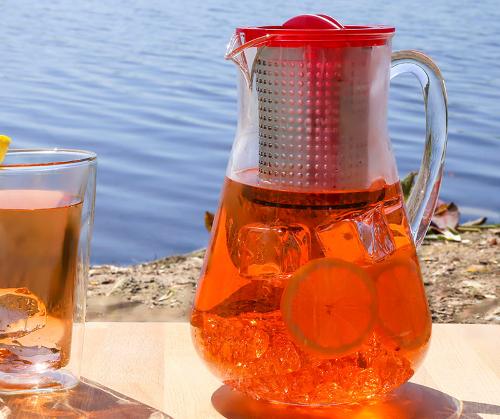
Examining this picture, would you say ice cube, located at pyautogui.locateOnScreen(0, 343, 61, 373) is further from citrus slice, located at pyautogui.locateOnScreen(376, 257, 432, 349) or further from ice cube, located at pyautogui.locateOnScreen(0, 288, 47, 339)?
citrus slice, located at pyautogui.locateOnScreen(376, 257, 432, 349)

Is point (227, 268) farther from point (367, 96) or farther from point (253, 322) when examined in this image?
point (367, 96)

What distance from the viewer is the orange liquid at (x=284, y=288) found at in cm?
80

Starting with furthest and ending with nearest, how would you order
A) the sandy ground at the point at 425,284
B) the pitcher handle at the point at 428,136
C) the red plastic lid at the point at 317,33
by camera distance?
the sandy ground at the point at 425,284, the pitcher handle at the point at 428,136, the red plastic lid at the point at 317,33

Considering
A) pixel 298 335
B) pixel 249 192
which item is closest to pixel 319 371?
pixel 298 335

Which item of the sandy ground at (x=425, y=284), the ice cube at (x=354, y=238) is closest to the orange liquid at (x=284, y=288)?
the ice cube at (x=354, y=238)

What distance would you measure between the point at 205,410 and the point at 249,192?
0.20 meters

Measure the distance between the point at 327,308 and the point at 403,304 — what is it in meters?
0.08

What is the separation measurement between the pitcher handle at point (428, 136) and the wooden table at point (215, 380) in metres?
0.15

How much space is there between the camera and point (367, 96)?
0.82 m

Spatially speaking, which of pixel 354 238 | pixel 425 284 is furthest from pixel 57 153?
pixel 425 284

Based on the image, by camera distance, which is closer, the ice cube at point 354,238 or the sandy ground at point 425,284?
the ice cube at point 354,238

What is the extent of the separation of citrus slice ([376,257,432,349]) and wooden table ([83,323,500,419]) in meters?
0.08

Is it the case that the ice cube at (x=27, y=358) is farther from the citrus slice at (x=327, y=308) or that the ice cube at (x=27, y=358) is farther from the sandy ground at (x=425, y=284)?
the sandy ground at (x=425, y=284)

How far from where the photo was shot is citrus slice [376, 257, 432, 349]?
0.82 m
